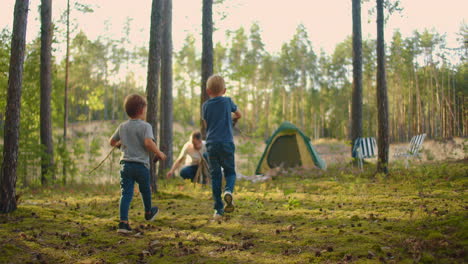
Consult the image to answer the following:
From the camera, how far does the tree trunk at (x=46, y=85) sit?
1241cm

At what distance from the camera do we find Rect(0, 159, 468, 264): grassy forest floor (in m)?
3.48

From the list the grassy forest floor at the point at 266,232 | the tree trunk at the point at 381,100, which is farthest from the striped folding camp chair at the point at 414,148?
the grassy forest floor at the point at 266,232

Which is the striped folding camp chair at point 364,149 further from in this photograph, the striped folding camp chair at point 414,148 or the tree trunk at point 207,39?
the tree trunk at point 207,39

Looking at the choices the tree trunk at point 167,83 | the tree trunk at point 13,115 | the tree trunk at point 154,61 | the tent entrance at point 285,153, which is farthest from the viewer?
the tent entrance at point 285,153

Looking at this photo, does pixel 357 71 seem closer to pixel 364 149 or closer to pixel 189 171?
pixel 364 149

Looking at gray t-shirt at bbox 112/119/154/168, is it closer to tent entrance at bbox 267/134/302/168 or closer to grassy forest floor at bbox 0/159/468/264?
grassy forest floor at bbox 0/159/468/264

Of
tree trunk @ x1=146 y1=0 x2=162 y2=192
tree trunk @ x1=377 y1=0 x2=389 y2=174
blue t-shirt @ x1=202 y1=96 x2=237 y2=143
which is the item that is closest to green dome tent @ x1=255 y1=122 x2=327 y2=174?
tree trunk @ x1=377 y1=0 x2=389 y2=174

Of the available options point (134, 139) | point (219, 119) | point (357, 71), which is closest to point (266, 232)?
point (219, 119)

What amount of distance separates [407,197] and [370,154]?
6721mm

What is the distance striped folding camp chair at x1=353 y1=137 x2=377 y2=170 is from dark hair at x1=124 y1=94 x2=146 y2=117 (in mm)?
9189

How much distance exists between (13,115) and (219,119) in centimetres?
311

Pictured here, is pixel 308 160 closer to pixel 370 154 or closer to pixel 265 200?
pixel 370 154

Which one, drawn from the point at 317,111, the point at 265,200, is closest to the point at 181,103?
the point at 317,111

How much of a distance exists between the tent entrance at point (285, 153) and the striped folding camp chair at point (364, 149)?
8.25ft
